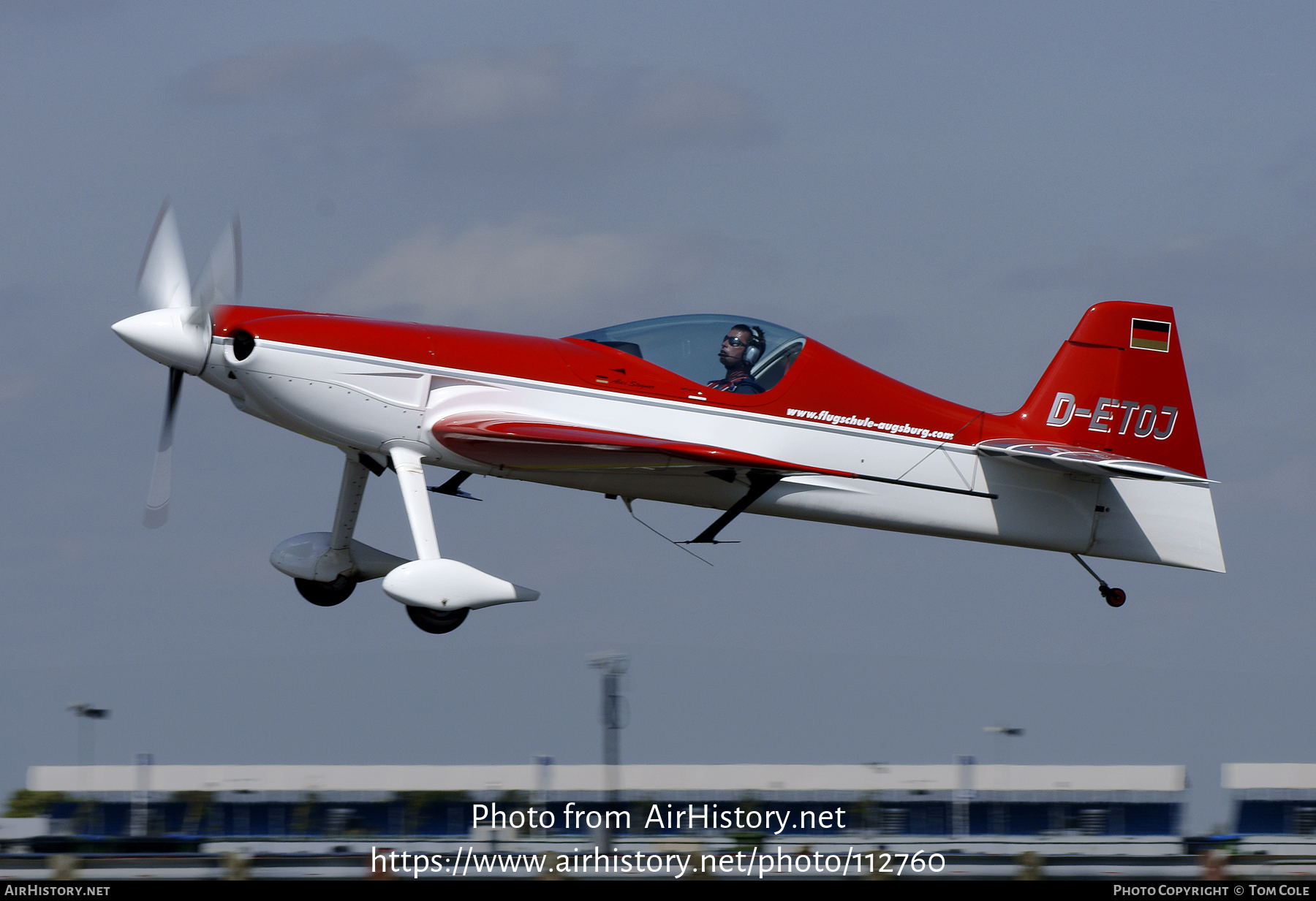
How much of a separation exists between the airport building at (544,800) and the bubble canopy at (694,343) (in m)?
3.27

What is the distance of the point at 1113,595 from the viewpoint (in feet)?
47.0

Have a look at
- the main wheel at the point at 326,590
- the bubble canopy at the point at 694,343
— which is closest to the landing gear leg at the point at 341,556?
the main wheel at the point at 326,590

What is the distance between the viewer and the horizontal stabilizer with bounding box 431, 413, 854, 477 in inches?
484

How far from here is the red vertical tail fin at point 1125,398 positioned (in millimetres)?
14117

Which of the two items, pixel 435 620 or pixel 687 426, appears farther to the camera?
pixel 687 426

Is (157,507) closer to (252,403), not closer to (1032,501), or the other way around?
(252,403)

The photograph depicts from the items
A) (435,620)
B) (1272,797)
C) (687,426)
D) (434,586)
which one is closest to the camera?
(434,586)

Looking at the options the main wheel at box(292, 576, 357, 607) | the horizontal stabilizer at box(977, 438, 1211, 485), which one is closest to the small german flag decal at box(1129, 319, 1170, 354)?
the horizontal stabilizer at box(977, 438, 1211, 485)

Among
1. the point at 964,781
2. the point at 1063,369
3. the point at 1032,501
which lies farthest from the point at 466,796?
the point at 1063,369

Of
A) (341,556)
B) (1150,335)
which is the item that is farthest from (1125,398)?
(341,556)

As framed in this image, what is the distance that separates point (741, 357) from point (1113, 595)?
14.1 feet

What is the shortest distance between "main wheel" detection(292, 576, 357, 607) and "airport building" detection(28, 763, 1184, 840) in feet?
4.99

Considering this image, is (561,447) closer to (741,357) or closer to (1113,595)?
(741,357)
